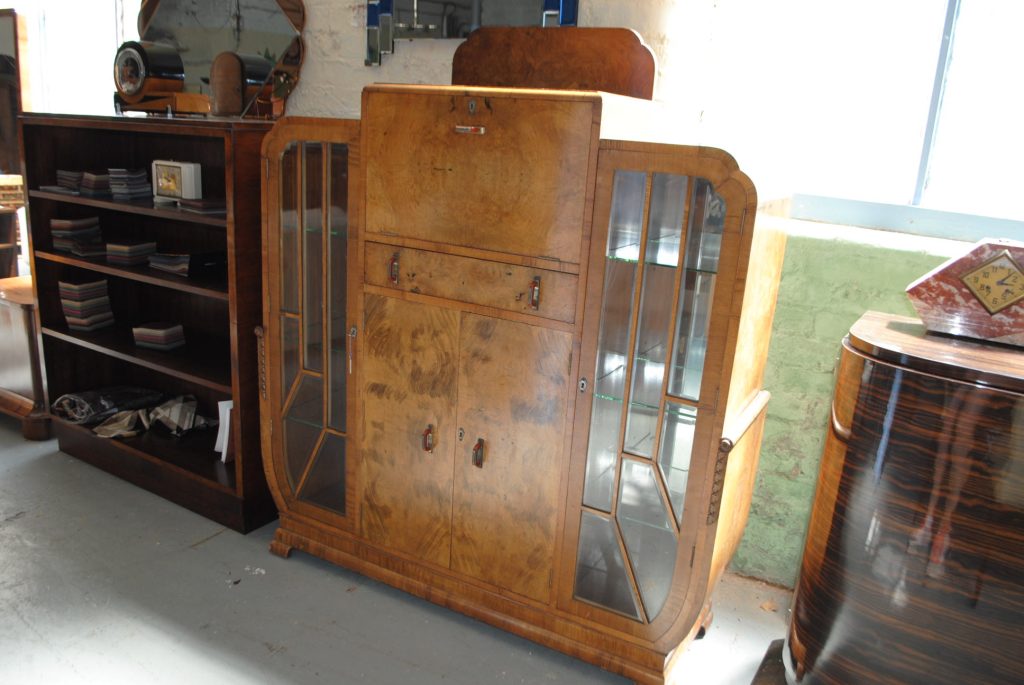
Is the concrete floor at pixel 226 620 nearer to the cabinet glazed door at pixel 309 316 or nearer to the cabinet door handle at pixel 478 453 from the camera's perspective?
the cabinet glazed door at pixel 309 316

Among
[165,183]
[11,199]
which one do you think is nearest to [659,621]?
[165,183]

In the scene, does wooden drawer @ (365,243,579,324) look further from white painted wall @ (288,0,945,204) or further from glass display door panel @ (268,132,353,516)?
white painted wall @ (288,0,945,204)

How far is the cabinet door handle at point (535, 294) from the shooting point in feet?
7.02

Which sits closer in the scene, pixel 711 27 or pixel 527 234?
pixel 527 234

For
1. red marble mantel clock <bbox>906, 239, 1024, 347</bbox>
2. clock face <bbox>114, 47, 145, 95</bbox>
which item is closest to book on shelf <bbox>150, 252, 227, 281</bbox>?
clock face <bbox>114, 47, 145, 95</bbox>

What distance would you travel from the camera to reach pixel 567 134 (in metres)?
2.00

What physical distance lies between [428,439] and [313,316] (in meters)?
0.64

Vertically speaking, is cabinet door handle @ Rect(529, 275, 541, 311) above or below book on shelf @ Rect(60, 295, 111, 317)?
above

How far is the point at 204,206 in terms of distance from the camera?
9.65ft

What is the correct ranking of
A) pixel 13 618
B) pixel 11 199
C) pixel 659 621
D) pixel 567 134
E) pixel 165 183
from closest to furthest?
1. pixel 567 134
2. pixel 659 621
3. pixel 13 618
4. pixel 165 183
5. pixel 11 199

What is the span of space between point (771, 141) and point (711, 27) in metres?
0.44

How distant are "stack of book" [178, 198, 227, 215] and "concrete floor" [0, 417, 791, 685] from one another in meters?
1.28

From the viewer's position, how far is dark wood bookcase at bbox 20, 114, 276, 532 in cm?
283

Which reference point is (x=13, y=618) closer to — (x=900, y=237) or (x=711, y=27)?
(x=711, y=27)
